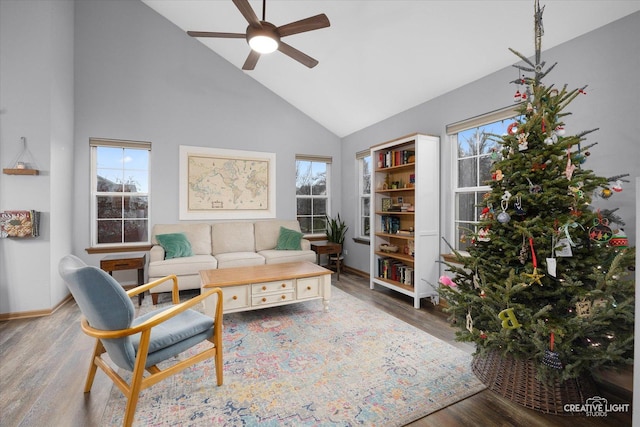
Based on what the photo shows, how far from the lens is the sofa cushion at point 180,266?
12.0ft

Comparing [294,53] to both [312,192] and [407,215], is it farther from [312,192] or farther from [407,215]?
[312,192]

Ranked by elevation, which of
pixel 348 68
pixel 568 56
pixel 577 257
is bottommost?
pixel 577 257

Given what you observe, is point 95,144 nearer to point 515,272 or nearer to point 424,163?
point 424,163

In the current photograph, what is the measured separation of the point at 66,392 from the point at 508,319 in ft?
9.08

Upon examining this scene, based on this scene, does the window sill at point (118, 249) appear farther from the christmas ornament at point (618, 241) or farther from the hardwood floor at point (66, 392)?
the christmas ornament at point (618, 241)

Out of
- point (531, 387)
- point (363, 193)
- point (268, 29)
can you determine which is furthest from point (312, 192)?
point (531, 387)

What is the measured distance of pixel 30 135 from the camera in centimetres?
308

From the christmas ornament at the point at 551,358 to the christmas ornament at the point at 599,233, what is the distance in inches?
25.3

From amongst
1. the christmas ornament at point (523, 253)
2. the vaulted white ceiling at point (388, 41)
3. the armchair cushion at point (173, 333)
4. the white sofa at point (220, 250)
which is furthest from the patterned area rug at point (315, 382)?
the vaulted white ceiling at point (388, 41)

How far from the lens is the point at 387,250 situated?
4145mm

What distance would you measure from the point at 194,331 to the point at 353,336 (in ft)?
4.69

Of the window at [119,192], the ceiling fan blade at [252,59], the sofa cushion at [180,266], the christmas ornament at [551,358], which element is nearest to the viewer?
the christmas ornament at [551,358]

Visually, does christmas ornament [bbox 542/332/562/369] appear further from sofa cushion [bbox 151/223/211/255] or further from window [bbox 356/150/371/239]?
sofa cushion [bbox 151/223/211/255]

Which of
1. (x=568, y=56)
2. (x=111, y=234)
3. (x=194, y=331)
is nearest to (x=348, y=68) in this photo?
(x=568, y=56)
